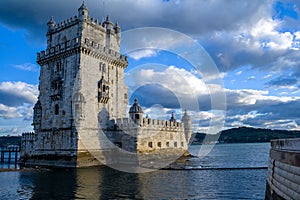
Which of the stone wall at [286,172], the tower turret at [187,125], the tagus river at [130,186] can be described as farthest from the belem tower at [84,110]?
the stone wall at [286,172]

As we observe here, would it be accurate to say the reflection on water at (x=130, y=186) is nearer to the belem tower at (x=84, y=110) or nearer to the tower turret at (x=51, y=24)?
the belem tower at (x=84, y=110)

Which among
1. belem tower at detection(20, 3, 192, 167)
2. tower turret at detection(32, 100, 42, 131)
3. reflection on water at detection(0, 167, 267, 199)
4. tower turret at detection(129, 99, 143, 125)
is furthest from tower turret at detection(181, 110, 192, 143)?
tower turret at detection(32, 100, 42, 131)

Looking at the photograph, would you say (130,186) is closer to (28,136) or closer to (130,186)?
(130,186)

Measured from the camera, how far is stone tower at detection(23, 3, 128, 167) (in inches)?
1421

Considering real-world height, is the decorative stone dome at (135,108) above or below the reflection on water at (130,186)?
above

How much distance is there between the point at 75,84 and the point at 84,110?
11.6 feet

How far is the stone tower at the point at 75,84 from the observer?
118 ft

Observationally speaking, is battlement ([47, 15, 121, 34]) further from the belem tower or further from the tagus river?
the tagus river

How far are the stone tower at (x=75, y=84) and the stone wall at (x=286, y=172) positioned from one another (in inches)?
999

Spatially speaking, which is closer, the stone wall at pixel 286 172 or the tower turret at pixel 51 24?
the stone wall at pixel 286 172

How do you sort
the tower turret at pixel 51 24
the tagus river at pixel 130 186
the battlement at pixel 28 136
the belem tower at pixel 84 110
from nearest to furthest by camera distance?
the tagus river at pixel 130 186 → the belem tower at pixel 84 110 → the battlement at pixel 28 136 → the tower turret at pixel 51 24

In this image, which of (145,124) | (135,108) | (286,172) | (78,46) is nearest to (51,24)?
(78,46)

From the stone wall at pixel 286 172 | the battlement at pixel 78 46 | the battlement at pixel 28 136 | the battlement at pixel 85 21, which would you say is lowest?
the stone wall at pixel 286 172

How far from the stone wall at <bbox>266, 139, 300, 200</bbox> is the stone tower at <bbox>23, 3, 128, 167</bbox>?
25.4 metres
